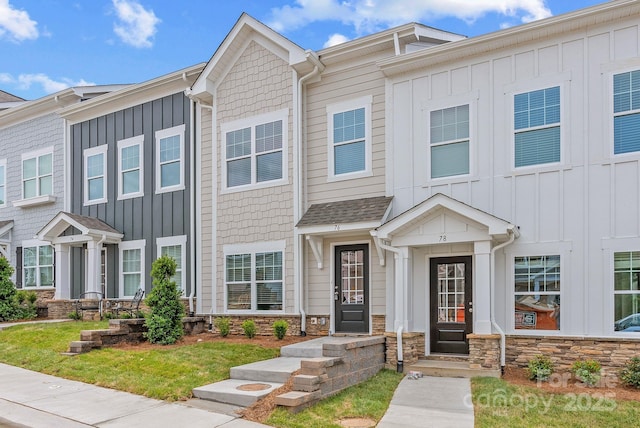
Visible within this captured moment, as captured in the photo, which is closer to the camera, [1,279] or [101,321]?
[101,321]

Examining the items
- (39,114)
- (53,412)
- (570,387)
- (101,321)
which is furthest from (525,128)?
(39,114)

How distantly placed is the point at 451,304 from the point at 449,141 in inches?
132

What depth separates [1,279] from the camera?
15.9 meters

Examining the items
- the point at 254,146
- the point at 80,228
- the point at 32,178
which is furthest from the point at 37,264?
the point at 254,146

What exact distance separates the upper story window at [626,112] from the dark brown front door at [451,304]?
3443 millimetres

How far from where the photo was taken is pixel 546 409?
289 inches

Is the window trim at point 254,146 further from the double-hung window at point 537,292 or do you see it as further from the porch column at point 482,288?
the double-hung window at point 537,292

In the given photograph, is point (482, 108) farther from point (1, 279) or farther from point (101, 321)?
point (1, 279)

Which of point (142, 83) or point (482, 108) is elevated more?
point (142, 83)

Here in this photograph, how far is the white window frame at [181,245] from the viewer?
1470 centimetres

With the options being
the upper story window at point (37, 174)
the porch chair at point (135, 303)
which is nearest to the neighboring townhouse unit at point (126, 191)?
the porch chair at point (135, 303)

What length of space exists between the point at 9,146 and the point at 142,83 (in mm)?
7349

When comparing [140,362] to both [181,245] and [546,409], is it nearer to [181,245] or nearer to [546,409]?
[181,245]

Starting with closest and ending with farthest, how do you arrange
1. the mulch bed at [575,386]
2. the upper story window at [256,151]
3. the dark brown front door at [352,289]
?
the mulch bed at [575,386] < the dark brown front door at [352,289] < the upper story window at [256,151]
